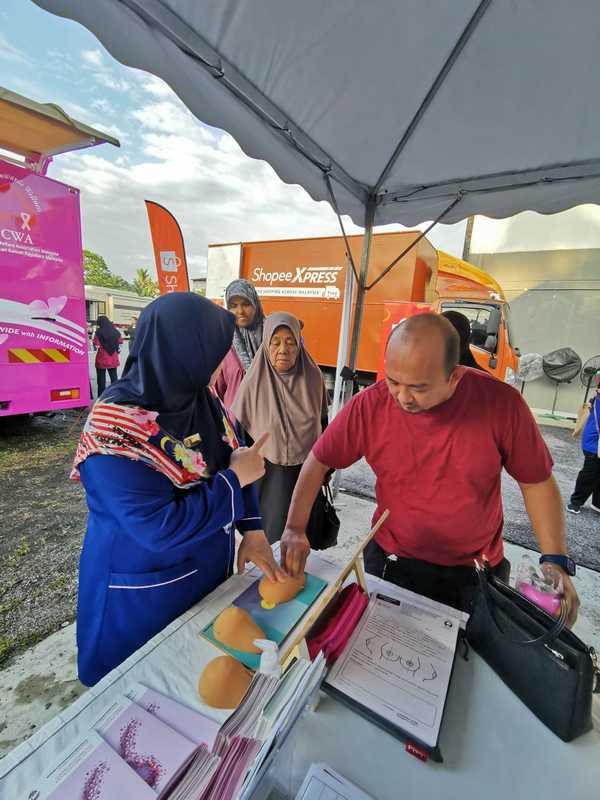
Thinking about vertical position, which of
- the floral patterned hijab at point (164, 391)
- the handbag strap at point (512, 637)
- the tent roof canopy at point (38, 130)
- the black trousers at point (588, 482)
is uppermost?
the tent roof canopy at point (38, 130)

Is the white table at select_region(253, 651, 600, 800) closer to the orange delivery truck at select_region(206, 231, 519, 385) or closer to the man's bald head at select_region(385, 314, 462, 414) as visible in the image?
the man's bald head at select_region(385, 314, 462, 414)

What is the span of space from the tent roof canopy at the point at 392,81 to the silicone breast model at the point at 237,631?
192 cm

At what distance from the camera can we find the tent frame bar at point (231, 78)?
1.33 m

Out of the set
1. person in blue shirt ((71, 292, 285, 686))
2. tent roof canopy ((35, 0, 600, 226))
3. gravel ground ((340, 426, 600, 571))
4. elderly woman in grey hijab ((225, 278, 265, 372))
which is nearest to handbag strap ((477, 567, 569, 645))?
person in blue shirt ((71, 292, 285, 686))

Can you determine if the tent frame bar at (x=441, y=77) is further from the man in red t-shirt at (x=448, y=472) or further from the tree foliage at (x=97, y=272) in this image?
the tree foliage at (x=97, y=272)

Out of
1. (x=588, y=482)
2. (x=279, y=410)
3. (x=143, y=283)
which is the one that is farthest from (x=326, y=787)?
(x=143, y=283)

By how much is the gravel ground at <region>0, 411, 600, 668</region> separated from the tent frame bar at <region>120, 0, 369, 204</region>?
2762 millimetres

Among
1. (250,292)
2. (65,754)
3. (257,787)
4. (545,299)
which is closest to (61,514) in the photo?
(250,292)

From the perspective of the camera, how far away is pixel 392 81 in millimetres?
1621

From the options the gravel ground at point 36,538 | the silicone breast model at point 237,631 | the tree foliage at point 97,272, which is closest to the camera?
the silicone breast model at point 237,631

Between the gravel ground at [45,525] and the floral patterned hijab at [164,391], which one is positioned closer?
the floral patterned hijab at [164,391]

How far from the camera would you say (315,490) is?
152cm

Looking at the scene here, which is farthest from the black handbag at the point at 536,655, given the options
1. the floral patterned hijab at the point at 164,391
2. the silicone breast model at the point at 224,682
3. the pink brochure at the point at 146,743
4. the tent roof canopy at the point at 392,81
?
the tent roof canopy at the point at 392,81

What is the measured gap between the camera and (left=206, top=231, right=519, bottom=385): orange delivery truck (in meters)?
6.30
